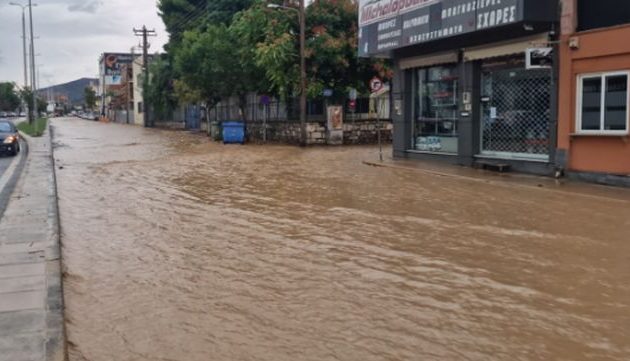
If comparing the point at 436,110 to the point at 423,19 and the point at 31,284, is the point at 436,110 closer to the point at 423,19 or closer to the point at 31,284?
the point at 423,19

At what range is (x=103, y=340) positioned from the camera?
554cm

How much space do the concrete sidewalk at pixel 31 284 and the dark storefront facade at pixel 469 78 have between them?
1140cm

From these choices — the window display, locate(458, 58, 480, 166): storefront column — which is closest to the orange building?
locate(458, 58, 480, 166): storefront column

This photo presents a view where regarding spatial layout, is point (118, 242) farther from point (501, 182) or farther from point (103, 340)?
point (501, 182)

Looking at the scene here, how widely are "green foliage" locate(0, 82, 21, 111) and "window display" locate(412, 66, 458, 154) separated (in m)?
142

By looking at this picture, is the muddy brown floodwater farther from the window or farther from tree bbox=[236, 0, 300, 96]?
tree bbox=[236, 0, 300, 96]

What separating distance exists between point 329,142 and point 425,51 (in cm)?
1273

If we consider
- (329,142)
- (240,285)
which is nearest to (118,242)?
(240,285)

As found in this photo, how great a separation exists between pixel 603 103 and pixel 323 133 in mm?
19790

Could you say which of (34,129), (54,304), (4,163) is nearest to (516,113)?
(54,304)

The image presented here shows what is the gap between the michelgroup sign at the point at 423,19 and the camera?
16.5m

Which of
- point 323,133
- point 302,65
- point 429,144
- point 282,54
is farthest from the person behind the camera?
point 323,133

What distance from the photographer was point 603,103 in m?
14.7

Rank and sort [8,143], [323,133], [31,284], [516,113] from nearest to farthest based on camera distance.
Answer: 1. [31,284]
2. [516,113]
3. [8,143]
4. [323,133]
